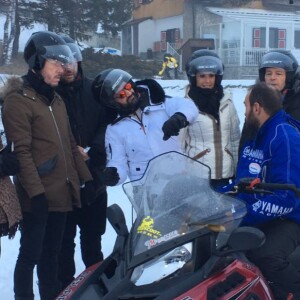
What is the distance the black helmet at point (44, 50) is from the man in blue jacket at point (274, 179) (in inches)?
49.1

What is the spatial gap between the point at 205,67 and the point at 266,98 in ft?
3.53

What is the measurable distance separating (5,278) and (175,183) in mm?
2504

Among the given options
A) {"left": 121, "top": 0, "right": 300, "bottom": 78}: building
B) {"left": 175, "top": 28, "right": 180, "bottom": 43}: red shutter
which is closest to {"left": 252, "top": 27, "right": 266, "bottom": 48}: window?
{"left": 121, "top": 0, "right": 300, "bottom": 78}: building

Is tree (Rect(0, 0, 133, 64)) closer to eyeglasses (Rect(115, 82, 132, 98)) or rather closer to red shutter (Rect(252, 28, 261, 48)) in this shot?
red shutter (Rect(252, 28, 261, 48))

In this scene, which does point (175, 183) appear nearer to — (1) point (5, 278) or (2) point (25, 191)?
(2) point (25, 191)

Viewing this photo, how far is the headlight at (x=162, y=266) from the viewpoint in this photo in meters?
2.60

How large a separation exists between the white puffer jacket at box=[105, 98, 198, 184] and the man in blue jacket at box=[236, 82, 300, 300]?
0.71 metres

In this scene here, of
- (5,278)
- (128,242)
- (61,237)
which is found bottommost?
(5,278)

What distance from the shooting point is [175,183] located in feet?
9.55

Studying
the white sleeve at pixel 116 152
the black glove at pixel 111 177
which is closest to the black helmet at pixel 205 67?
the white sleeve at pixel 116 152

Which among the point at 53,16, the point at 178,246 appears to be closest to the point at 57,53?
the point at 178,246

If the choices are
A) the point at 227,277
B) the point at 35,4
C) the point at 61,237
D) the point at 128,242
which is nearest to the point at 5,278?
the point at 61,237

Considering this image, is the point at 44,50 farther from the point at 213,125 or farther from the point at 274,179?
the point at 274,179

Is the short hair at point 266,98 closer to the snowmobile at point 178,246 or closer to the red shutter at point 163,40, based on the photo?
the snowmobile at point 178,246
